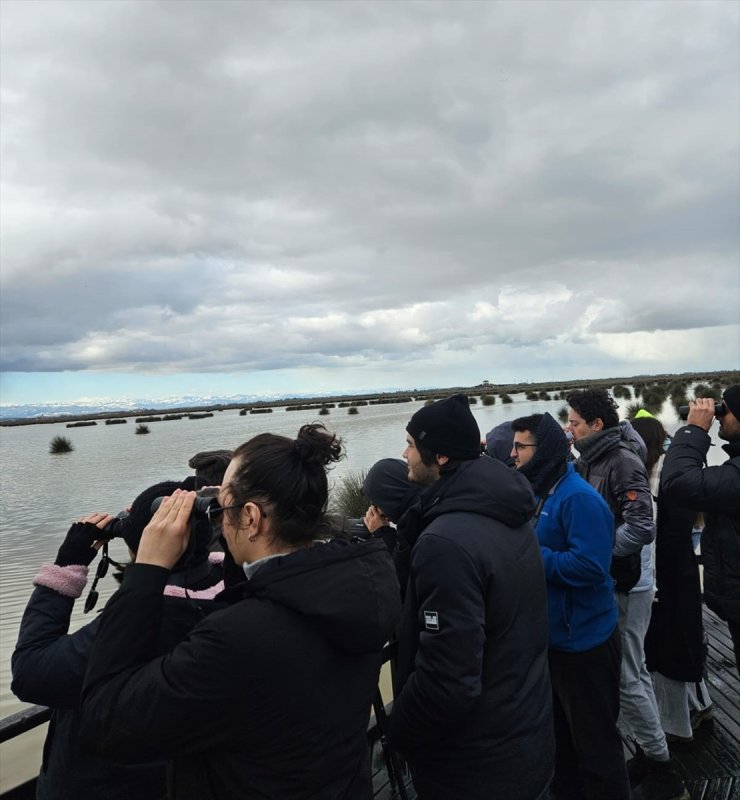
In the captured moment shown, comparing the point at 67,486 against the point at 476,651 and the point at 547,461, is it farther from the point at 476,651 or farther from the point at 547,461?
the point at 476,651

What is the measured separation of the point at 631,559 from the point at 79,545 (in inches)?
100

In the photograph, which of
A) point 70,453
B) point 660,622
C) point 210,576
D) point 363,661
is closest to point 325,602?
point 363,661

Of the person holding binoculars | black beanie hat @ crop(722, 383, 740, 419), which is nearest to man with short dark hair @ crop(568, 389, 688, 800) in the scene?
black beanie hat @ crop(722, 383, 740, 419)

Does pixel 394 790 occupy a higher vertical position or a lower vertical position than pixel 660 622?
lower

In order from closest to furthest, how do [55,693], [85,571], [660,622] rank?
[55,693]
[85,571]
[660,622]

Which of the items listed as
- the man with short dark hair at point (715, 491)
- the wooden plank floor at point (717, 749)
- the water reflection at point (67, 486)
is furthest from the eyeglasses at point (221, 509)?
the water reflection at point (67, 486)

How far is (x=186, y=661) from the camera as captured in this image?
1.10 metres

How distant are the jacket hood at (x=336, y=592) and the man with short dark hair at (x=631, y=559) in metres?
2.06

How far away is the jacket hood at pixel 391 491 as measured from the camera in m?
2.76

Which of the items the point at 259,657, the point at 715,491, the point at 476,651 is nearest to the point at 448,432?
the point at 476,651

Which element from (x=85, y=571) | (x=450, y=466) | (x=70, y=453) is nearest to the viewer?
(x=85, y=571)

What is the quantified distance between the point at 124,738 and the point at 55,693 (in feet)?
1.67

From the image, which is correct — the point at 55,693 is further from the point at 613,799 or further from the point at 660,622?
the point at 660,622

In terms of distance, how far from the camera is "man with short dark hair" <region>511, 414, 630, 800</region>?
231cm
